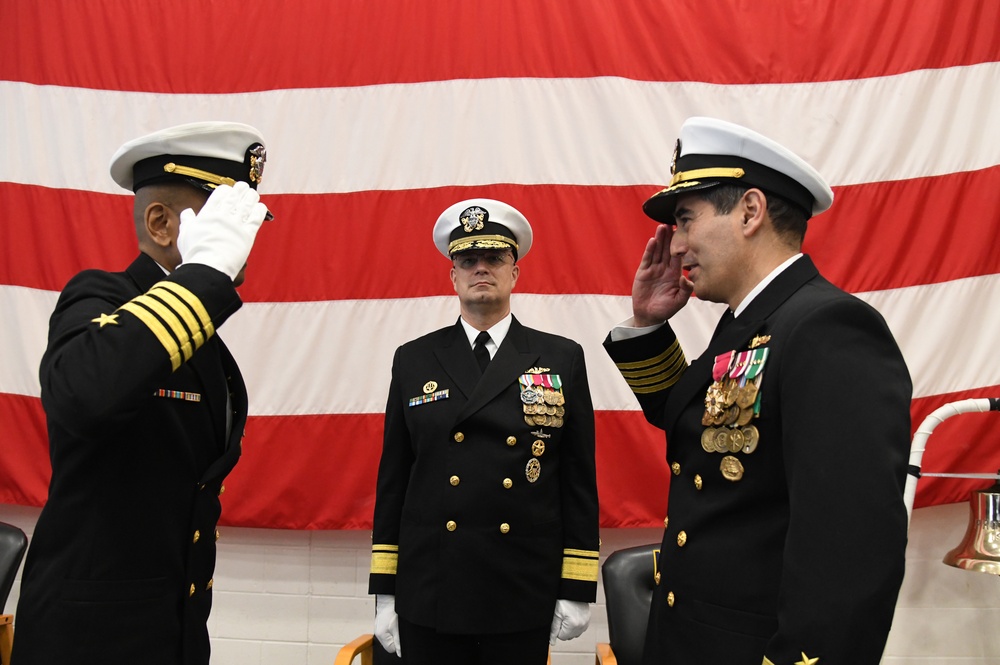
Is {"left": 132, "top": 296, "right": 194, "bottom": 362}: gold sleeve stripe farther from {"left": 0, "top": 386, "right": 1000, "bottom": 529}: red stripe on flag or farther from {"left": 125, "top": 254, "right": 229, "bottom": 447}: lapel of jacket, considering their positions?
{"left": 0, "top": 386, "right": 1000, "bottom": 529}: red stripe on flag

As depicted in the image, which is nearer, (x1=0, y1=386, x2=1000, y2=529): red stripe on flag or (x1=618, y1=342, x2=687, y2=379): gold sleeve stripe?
(x1=618, y1=342, x2=687, y2=379): gold sleeve stripe

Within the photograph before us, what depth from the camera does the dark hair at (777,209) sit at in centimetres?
119

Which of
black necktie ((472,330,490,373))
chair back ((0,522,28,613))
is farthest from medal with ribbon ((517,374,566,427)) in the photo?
chair back ((0,522,28,613))

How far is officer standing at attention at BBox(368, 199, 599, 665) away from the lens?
1857 millimetres

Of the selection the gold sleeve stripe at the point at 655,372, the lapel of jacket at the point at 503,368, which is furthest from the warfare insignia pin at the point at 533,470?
the gold sleeve stripe at the point at 655,372

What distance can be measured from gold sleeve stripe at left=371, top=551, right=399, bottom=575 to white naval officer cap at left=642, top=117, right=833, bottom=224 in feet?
4.05

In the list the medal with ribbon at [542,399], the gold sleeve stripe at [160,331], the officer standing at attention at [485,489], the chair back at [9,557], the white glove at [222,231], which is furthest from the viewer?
the chair back at [9,557]

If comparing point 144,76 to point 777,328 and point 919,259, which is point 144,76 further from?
point 919,259

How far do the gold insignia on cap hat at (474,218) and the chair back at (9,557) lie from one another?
1.62m

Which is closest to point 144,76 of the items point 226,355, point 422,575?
point 226,355

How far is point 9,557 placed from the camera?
2.25 m

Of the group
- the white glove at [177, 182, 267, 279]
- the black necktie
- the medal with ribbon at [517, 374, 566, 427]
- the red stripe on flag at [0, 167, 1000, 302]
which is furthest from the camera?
the red stripe on flag at [0, 167, 1000, 302]

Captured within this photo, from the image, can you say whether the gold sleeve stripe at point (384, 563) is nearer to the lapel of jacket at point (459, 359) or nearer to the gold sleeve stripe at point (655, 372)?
the lapel of jacket at point (459, 359)

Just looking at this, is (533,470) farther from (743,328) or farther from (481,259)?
(743,328)
